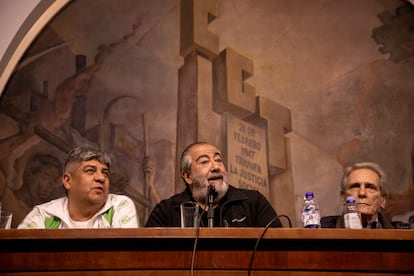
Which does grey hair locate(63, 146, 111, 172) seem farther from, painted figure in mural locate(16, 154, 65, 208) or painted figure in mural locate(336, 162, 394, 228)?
painted figure in mural locate(336, 162, 394, 228)

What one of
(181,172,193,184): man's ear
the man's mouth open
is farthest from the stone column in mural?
the man's mouth open

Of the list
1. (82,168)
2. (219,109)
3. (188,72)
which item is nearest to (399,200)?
(219,109)

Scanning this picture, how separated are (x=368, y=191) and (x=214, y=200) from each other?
89 cm

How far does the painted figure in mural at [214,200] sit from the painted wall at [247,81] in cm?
70

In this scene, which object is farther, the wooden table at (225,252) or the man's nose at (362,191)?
the man's nose at (362,191)

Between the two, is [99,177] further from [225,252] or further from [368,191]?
[368,191]

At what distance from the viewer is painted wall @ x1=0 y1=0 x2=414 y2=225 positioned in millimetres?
4504

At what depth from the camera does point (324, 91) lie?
4.68 meters

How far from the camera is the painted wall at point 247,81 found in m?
4.50

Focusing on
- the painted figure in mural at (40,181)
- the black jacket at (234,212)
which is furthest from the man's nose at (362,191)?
the painted figure in mural at (40,181)

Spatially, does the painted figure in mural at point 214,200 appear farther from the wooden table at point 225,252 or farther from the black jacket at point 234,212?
the wooden table at point 225,252

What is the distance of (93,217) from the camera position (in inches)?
137

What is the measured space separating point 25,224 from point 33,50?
1837 mm

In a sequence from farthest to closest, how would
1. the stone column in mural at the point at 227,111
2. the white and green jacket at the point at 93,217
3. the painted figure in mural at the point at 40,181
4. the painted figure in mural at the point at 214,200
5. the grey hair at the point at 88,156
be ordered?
the stone column in mural at the point at 227,111 < the painted figure in mural at the point at 40,181 < the grey hair at the point at 88,156 < the painted figure in mural at the point at 214,200 < the white and green jacket at the point at 93,217
